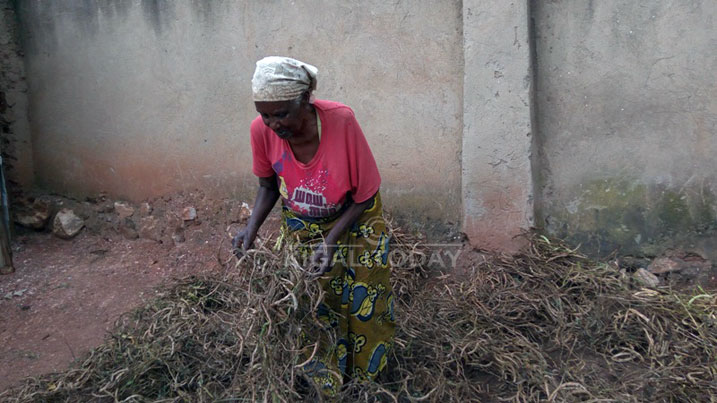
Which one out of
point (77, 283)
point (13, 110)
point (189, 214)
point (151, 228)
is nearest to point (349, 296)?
point (189, 214)

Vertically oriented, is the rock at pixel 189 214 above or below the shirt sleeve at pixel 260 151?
below

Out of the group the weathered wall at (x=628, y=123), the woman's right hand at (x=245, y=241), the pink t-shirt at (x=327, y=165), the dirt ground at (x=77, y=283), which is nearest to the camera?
the pink t-shirt at (x=327, y=165)

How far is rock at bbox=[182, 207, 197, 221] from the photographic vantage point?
4781mm

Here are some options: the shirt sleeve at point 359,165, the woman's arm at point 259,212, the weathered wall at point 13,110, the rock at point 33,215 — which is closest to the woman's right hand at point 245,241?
the woman's arm at point 259,212

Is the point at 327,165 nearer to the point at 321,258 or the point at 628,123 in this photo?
the point at 321,258

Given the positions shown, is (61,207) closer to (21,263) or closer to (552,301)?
(21,263)

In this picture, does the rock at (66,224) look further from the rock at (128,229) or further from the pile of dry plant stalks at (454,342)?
the pile of dry plant stalks at (454,342)

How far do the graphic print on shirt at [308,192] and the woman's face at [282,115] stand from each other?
0.18 metres

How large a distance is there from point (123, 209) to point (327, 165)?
3.19m

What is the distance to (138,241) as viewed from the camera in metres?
4.93

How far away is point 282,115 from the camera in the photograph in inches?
88.8

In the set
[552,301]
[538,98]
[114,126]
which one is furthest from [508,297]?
[114,126]

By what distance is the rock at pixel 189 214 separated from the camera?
4.78m

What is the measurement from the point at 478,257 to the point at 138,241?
275cm
